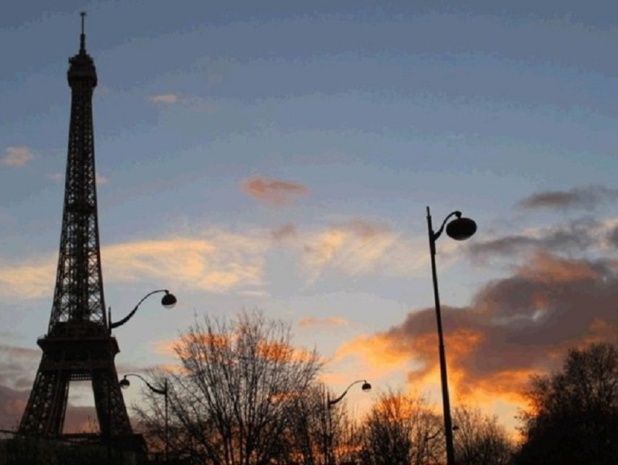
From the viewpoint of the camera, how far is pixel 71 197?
123 metres

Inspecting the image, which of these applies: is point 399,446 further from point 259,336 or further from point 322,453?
point 259,336

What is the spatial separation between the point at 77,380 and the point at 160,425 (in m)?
67.3

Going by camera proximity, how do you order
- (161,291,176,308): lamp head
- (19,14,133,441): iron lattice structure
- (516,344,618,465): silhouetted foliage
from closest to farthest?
(161,291,176,308): lamp head
(516,344,618,465): silhouetted foliage
(19,14,133,441): iron lattice structure

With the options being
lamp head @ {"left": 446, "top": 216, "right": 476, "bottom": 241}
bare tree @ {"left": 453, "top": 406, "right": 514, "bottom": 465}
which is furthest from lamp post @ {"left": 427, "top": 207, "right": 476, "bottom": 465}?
bare tree @ {"left": 453, "top": 406, "right": 514, "bottom": 465}

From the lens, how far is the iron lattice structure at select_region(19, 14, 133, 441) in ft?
361

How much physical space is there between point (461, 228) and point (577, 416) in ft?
250

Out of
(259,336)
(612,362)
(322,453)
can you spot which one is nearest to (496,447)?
(612,362)

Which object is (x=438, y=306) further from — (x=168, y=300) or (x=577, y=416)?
(x=577, y=416)

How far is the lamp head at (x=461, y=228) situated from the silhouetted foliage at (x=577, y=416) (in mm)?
68818

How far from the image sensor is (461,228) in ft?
70.7

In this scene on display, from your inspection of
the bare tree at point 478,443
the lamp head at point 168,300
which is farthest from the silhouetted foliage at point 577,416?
the lamp head at point 168,300

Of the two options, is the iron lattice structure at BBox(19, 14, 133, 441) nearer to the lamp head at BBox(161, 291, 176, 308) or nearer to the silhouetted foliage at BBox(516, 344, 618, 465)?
the silhouetted foliage at BBox(516, 344, 618, 465)

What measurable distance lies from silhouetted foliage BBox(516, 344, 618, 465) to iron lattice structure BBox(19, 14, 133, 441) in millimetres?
44414

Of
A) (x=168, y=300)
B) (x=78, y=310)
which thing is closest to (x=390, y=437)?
(x=168, y=300)
